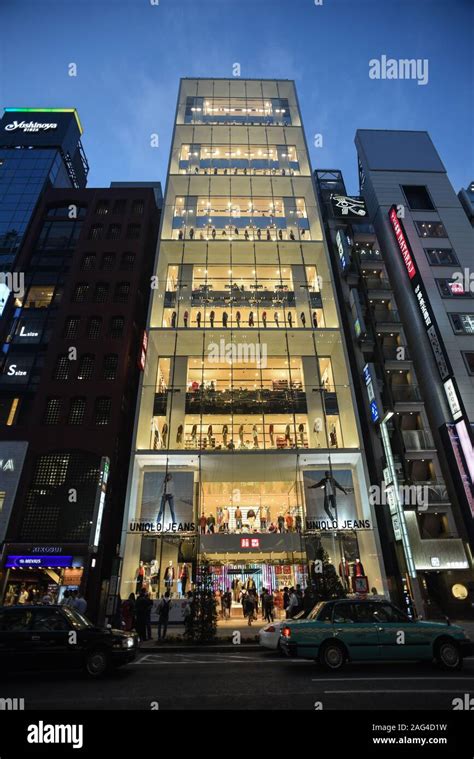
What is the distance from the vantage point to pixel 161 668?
372 inches

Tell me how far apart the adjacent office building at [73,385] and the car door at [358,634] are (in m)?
12.3

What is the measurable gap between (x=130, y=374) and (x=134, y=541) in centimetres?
Result: 1197

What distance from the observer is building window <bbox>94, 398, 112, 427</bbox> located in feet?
84.9

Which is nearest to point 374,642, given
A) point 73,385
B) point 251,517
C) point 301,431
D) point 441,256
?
point 251,517

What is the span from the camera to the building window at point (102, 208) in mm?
36438

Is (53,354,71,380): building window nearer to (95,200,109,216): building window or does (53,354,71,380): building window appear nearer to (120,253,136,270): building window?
(120,253,136,270): building window

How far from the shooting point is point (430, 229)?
34250 millimetres

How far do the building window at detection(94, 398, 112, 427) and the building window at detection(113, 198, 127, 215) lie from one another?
19.4m

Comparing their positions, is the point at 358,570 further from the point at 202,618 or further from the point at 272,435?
the point at 202,618

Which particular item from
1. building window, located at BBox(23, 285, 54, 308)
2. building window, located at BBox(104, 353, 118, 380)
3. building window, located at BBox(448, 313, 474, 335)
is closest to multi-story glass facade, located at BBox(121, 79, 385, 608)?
building window, located at BBox(104, 353, 118, 380)

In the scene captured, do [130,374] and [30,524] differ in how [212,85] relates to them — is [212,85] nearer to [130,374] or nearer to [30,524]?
[130,374]

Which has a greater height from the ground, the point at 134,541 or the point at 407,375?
the point at 407,375

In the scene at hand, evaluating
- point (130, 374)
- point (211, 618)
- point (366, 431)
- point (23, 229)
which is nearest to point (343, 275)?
point (366, 431)

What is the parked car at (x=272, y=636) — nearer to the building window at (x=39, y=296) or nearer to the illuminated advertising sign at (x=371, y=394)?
the illuminated advertising sign at (x=371, y=394)
